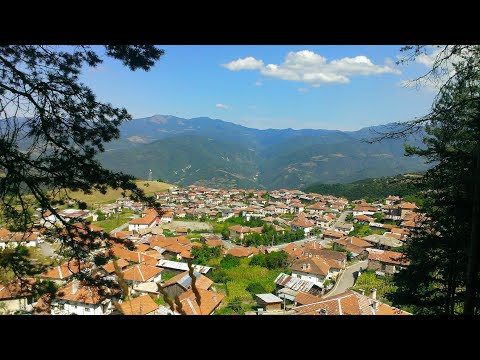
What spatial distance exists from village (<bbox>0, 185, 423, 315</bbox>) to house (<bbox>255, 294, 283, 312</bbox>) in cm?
4

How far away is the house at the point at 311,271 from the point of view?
16.8 m

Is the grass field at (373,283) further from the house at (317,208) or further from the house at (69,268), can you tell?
the house at (317,208)

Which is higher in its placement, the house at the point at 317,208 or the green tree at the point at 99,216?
the green tree at the point at 99,216

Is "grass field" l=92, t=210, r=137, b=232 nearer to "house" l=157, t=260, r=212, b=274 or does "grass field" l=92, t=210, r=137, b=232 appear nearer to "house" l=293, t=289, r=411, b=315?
"house" l=157, t=260, r=212, b=274

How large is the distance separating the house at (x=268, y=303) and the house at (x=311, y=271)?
201 inches

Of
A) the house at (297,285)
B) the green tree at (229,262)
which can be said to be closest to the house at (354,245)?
the house at (297,285)

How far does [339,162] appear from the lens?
113062 mm

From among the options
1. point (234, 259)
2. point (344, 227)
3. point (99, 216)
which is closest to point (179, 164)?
point (344, 227)

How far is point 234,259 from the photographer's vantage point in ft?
61.3

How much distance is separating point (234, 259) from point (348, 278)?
5899mm
